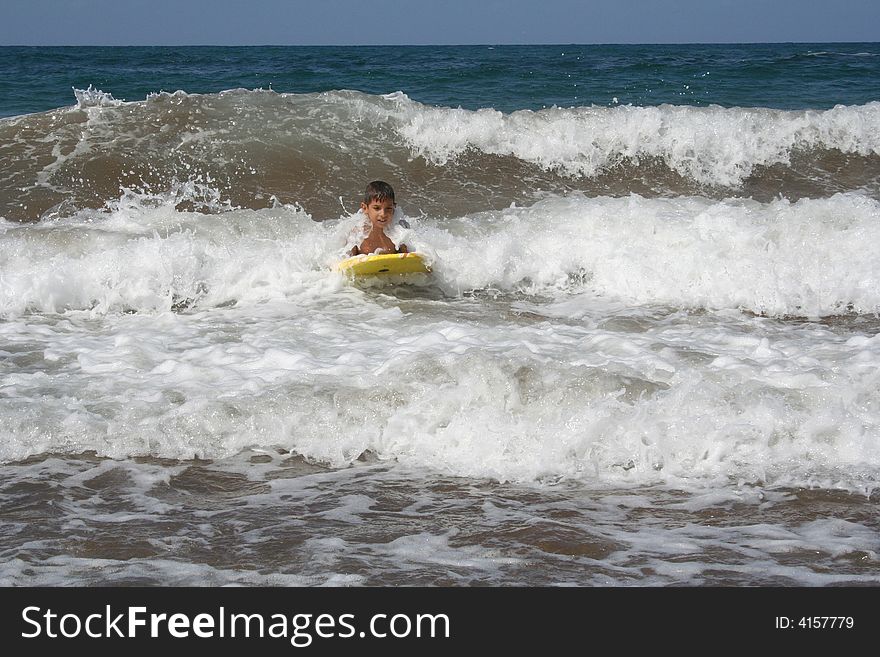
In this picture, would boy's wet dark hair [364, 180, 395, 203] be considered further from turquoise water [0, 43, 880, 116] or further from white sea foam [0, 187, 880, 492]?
turquoise water [0, 43, 880, 116]

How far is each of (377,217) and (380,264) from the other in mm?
672

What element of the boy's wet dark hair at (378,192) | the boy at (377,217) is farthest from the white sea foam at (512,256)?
the boy's wet dark hair at (378,192)

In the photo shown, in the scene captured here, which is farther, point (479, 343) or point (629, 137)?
point (629, 137)

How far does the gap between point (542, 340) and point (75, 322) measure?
3.18 metres

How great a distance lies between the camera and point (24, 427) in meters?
4.48

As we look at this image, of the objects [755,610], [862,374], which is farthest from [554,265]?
[755,610]

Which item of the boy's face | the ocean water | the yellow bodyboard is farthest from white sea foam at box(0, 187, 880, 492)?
the boy's face

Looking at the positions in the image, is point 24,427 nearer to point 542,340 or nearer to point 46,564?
point 46,564

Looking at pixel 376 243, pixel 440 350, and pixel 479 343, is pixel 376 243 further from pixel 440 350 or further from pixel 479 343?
pixel 440 350

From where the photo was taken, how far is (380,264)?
7.21 meters

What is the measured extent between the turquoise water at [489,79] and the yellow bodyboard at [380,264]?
783cm

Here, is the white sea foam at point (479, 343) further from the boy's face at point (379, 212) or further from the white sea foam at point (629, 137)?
the white sea foam at point (629, 137)

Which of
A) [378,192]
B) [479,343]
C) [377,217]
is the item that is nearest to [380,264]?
[377,217]

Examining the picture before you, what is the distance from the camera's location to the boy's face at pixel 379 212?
7.72 metres
